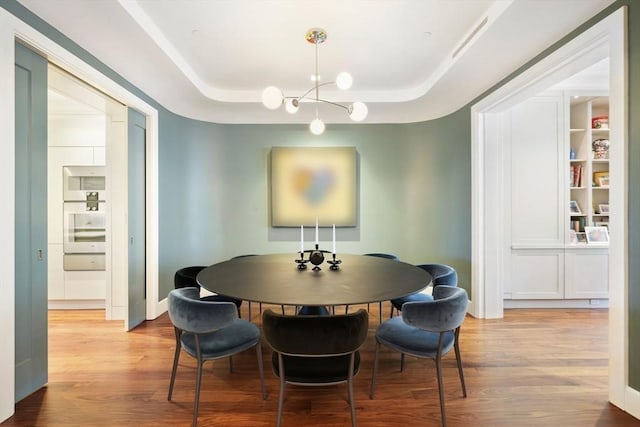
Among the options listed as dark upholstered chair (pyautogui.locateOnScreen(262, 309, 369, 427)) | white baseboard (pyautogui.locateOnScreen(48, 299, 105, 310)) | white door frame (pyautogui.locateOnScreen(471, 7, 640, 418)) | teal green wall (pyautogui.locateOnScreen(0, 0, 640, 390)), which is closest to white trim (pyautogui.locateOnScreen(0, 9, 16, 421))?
dark upholstered chair (pyautogui.locateOnScreen(262, 309, 369, 427))

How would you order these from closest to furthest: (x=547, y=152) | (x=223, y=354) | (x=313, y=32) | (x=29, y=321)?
(x=223, y=354)
(x=29, y=321)
(x=313, y=32)
(x=547, y=152)

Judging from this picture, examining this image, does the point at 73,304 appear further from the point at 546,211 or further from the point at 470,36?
the point at 546,211

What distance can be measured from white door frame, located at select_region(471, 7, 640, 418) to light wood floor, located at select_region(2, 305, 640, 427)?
0.42 m

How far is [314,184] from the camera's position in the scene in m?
4.12

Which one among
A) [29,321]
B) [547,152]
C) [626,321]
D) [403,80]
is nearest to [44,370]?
[29,321]

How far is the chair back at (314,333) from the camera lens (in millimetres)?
1381

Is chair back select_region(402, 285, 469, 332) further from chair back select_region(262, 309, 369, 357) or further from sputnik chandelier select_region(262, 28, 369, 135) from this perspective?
sputnik chandelier select_region(262, 28, 369, 135)

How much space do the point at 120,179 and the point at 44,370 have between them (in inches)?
70.0

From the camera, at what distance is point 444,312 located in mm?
1605

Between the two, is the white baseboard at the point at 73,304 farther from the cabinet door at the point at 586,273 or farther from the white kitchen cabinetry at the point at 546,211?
the cabinet door at the point at 586,273

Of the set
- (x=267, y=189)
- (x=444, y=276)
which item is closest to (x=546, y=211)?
(x=444, y=276)

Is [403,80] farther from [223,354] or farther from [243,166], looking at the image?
[223,354]

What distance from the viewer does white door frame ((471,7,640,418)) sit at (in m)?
1.81

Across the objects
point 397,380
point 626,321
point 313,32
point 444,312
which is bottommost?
point 397,380
